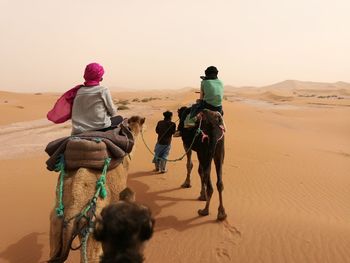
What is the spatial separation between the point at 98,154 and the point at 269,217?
4.15 metres

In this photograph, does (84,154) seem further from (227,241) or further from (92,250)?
(227,241)

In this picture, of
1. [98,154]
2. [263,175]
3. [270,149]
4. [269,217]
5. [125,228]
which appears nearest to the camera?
[125,228]

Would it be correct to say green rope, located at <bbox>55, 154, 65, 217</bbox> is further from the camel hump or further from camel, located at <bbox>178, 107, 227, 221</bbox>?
camel, located at <bbox>178, 107, 227, 221</bbox>

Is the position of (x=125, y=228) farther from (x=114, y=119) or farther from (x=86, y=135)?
(x=114, y=119)

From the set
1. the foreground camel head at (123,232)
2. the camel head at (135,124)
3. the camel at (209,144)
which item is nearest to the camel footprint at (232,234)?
the camel at (209,144)

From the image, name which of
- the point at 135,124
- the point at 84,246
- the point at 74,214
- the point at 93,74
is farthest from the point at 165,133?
the point at 84,246

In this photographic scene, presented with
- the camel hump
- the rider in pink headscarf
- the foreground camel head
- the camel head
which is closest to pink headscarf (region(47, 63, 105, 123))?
the rider in pink headscarf

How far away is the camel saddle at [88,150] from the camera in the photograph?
3.71m

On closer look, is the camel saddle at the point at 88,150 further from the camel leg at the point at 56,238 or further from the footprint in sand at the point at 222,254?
the footprint in sand at the point at 222,254

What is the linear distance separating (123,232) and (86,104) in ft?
9.48

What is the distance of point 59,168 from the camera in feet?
12.6

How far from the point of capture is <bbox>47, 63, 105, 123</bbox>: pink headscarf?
14.1 feet

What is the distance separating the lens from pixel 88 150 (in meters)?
3.75

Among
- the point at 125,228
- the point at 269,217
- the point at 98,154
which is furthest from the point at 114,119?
the point at 269,217
